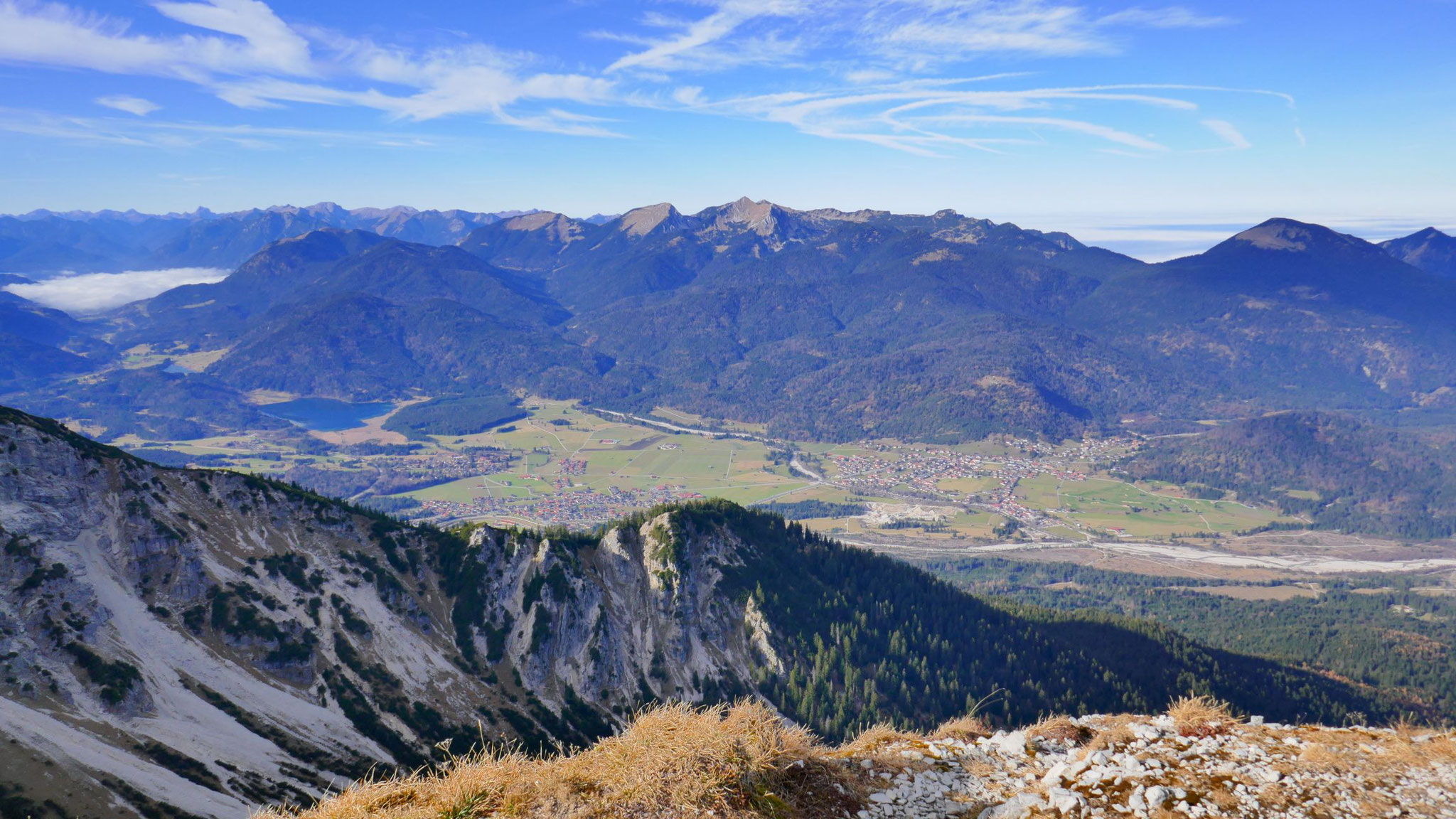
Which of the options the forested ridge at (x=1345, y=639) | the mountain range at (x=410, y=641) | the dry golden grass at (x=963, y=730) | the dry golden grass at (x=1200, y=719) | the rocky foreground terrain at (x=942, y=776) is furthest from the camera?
A: the forested ridge at (x=1345, y=639)

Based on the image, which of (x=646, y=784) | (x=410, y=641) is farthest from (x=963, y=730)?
(x=410, y=641)

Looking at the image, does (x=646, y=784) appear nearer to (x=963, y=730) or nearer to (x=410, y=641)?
(x=963, y=730)

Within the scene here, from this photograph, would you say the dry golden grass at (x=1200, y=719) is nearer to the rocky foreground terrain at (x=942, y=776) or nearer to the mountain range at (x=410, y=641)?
the rocky foreground terrain at (x=942, y=776)

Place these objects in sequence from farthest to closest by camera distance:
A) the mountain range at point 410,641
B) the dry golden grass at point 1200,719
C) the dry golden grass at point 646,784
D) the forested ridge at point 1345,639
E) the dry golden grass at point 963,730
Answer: the forested ridge at point 1345,639 → the mountain range at point 410,641 → the dry golden grass at point 963,730 → the dry golden grass at point 1200,719 → the dry golden grass at point 646,784

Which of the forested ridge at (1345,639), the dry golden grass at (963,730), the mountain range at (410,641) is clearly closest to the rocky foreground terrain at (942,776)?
the dry golden grass at (963,730)

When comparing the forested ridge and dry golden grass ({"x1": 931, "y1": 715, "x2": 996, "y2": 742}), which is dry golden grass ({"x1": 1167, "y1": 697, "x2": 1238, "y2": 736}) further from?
the forested ridge

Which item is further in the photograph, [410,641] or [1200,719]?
[410,641]

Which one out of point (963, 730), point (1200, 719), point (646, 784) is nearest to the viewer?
point (646, 784)
